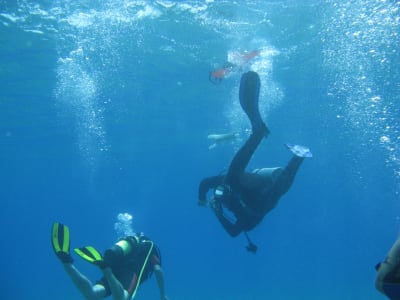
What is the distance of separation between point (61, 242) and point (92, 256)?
699 millimetres

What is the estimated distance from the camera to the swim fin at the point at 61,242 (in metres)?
6.97

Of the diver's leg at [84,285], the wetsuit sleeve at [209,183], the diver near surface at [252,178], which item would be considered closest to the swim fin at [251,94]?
A: the diver near surface at [252,178]

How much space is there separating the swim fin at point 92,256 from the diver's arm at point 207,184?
7.46 ft

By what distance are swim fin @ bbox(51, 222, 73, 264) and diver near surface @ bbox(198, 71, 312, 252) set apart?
3056mm

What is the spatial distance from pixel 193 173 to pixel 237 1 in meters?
53.5

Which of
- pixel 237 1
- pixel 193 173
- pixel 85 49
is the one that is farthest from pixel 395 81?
pixel 193 173

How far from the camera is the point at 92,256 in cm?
700

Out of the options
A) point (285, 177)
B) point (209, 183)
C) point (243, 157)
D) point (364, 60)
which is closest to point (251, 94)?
point (243, 157)

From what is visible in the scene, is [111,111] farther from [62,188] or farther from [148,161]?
[62,188]

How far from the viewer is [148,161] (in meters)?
54.7

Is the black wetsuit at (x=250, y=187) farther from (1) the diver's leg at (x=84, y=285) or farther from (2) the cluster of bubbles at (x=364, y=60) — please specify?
(2) the cluster of bubbles at (x=364, y=60)

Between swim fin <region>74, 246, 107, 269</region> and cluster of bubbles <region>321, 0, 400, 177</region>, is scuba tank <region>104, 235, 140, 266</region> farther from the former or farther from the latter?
cluster of bubbles <region>321, 0, 400, 177</region>

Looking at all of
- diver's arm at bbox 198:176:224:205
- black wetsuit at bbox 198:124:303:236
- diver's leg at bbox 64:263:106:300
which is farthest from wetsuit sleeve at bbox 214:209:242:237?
diver's leg at bbox 64:263:106:300

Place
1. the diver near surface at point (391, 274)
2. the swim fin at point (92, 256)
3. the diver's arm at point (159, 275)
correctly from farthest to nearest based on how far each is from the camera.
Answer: the diver's arm at point (159, 275) < the swim fin at point (92, 256) < the diver near surface at point (391, 274)
